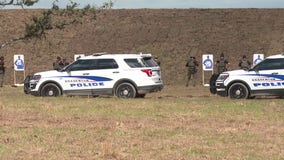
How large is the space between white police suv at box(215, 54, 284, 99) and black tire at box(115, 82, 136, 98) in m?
3.36

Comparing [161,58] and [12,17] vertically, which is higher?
[12,17]

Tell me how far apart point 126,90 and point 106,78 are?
0.88 metres

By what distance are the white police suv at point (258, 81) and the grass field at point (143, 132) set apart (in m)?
4.58

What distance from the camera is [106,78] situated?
23.5m

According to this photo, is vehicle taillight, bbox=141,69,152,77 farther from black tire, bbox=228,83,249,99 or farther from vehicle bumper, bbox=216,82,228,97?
black tire, bbox=228,83,249,99

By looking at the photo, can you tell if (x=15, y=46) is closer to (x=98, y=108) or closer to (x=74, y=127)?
(x=98, y=108)

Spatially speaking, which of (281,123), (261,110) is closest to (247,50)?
(261,110)

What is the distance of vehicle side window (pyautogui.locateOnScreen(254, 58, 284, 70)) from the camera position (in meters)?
22.5

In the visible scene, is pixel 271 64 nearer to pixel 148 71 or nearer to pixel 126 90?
pixel 148 71

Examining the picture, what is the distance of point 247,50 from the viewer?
49.4 m

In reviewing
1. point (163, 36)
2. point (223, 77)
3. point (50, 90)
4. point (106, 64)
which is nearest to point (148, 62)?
point (106, 64)

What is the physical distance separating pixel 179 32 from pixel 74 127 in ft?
135

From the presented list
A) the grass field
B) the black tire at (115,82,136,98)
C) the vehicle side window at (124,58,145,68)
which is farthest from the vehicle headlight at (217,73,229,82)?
the grass field

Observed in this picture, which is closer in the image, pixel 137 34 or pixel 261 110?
pixel 261 110
